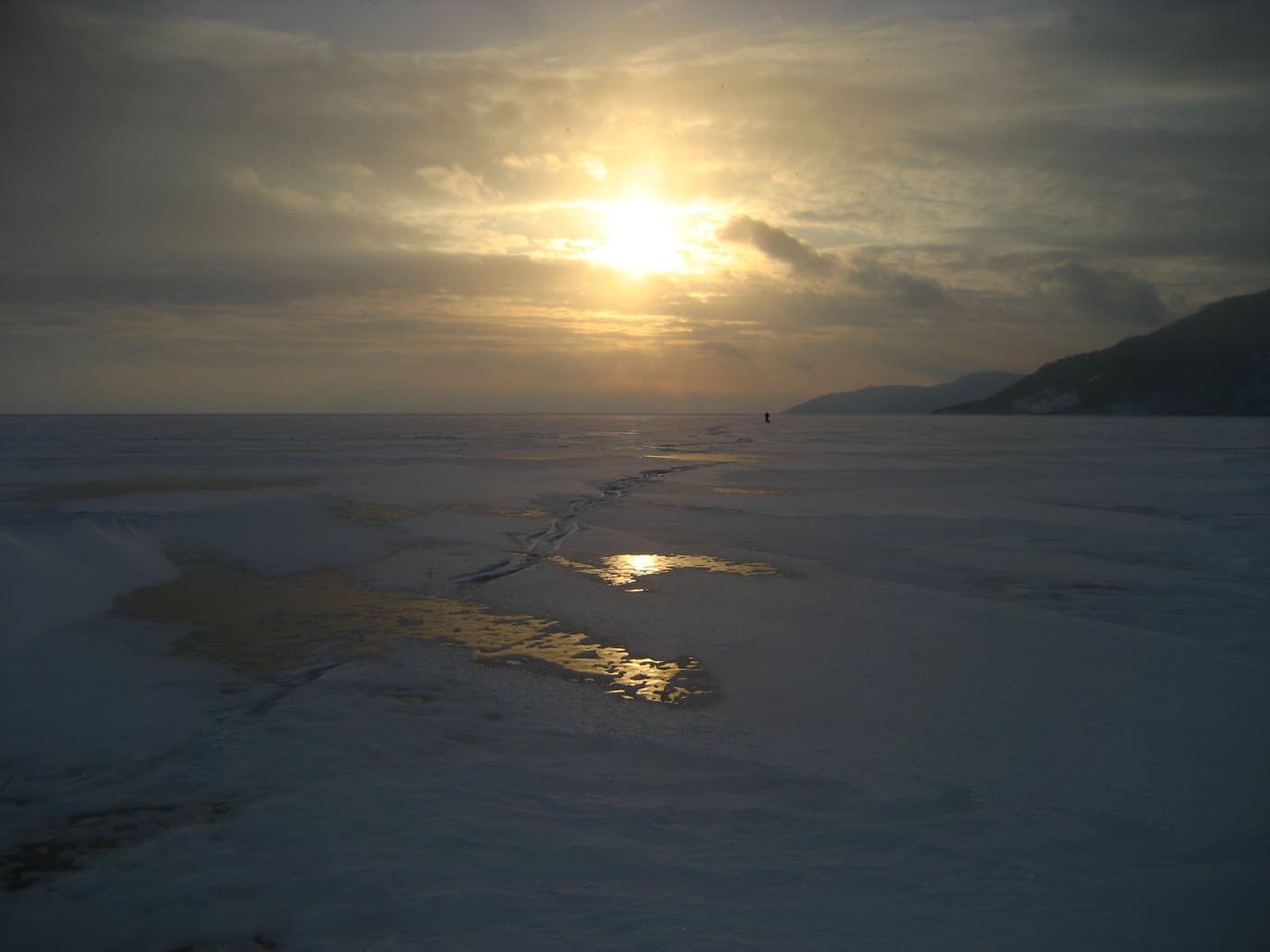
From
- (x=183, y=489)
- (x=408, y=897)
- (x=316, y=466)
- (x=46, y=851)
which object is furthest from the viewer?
(x=316, y=466)

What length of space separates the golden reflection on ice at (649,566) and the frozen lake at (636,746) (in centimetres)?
9

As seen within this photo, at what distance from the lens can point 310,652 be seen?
7910 mm

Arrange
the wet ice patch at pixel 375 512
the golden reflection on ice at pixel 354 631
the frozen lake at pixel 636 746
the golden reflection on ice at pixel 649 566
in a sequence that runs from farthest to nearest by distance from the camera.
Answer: the wet ice patch at pixel 375 512 → the golden reflection on ice at pixel 649 566 → the golden reflection on ice at pixel 354 631 → the frozen lake at pixel 636 746

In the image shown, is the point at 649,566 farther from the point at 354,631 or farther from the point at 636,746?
the point at 636,746

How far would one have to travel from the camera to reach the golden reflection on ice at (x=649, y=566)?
1165 centimetres

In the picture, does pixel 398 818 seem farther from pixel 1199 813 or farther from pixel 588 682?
pixel 1199 813

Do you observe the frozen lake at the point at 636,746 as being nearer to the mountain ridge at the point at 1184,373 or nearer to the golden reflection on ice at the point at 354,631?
the golden reflection on ice at the point at 354,631

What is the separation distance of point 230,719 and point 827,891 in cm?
460

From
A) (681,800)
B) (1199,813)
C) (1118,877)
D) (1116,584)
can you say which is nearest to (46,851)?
(681,800)

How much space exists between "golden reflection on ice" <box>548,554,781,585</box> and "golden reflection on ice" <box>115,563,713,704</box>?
7.96ft

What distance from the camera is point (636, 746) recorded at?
18.9ft

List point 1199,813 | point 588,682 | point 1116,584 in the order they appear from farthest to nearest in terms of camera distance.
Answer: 1. point 1116,584
2. point 588,682
3. point 1199,813

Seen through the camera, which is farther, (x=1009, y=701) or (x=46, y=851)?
(x=1009, y=701)

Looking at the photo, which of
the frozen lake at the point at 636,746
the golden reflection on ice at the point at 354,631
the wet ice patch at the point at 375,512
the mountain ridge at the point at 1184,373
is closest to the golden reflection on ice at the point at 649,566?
the frozen lake at the point at 636,746
